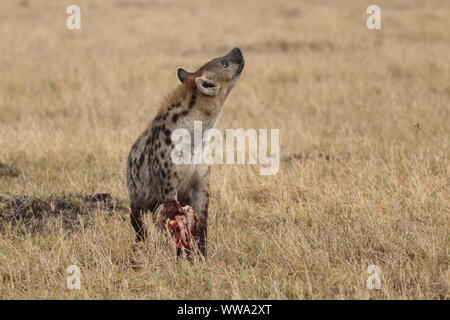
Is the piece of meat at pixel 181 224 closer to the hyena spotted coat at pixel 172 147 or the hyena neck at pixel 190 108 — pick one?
the hyena spotted coat at pixel 172 147

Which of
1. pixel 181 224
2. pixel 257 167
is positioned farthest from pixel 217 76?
pixel 257 167

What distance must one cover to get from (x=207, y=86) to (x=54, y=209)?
2140 millimetres

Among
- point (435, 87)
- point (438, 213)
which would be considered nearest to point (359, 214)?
point (438, 213)

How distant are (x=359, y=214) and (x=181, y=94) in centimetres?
187

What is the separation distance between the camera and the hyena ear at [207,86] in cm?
539

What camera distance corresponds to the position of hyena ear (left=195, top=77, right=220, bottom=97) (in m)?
5.39

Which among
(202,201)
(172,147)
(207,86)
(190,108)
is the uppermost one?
(207,86)

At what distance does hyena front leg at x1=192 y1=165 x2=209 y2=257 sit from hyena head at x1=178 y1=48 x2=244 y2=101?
0.57 m

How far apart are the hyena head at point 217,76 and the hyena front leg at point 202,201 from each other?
573 mm

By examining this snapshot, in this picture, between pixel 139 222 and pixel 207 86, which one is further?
pixel 139 222

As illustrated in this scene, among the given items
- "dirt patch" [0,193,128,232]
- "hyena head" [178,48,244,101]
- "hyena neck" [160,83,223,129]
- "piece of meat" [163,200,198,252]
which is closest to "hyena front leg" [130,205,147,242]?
"piece of meat" [163,200,198,252]

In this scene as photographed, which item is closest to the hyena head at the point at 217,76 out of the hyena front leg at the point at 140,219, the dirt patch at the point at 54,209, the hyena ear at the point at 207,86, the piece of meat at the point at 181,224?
the hyena ear at the point at 207,86

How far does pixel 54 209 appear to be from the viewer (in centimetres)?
674

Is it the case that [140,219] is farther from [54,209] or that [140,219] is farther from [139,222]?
[54,209]
